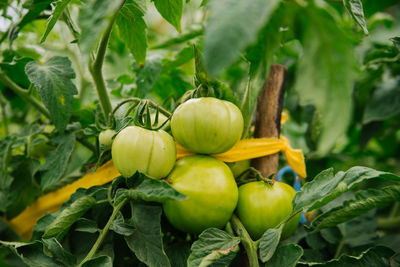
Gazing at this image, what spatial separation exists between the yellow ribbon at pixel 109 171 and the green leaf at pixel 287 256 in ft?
0.51

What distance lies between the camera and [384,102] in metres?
0.83

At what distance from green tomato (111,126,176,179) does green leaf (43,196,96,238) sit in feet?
0.27

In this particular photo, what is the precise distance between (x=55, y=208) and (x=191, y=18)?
0.87 m

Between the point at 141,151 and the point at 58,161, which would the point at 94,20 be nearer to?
the point at 141,151

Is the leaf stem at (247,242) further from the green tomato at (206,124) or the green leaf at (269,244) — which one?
the green tomato at (206,124)

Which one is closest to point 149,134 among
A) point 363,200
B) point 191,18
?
point 363,200

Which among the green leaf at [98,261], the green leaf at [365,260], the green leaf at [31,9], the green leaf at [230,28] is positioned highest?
the green leaf at [230,28]

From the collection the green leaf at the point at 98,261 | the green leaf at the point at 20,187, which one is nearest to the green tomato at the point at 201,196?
the green leaf at the point at 98,261

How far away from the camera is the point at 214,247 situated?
0.41m

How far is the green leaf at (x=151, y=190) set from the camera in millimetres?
371

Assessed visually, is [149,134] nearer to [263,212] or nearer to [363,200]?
[263,212]

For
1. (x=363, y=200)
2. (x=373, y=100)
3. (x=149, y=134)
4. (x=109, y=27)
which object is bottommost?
(x=373, y=100)

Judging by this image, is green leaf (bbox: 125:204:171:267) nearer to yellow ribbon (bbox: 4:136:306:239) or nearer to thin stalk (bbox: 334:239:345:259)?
yellow ribbon (bbox: 4:136:306:239)

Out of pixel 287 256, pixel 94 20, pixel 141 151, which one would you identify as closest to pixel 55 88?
pixel 141 151
